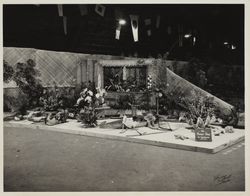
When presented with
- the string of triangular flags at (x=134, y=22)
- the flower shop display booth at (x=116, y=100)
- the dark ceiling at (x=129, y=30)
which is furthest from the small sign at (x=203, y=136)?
the string of triangular flags at (x=134, y=22)

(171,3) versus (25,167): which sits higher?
(171,3)

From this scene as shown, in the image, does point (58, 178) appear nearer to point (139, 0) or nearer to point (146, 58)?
point (139, 0)

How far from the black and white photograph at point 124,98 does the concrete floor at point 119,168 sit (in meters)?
0.02

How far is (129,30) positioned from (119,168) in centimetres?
510

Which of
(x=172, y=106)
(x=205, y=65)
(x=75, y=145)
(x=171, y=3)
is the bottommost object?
(x=75, y=145)

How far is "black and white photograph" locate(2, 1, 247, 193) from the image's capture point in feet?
13.6

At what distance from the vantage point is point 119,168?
428cm

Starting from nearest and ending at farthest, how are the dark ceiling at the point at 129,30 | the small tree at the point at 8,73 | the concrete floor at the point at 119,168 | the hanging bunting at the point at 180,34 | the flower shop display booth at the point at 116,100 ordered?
the concrete floor at the point at 119,168 → the dark ceiling at the point at 129,30 → the flower shop display booth at the point at 116,100 → the small tree at the point at 8,73 → the hanging bunting at the point at 180,34

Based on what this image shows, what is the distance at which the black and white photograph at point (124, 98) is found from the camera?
13.6ft

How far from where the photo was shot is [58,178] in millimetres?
4066

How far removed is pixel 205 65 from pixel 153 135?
2.85 metres

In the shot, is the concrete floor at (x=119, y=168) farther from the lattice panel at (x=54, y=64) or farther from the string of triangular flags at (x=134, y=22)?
the lattice panel at (x=54, y=64)

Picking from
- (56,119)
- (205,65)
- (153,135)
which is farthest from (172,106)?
(56,119)
